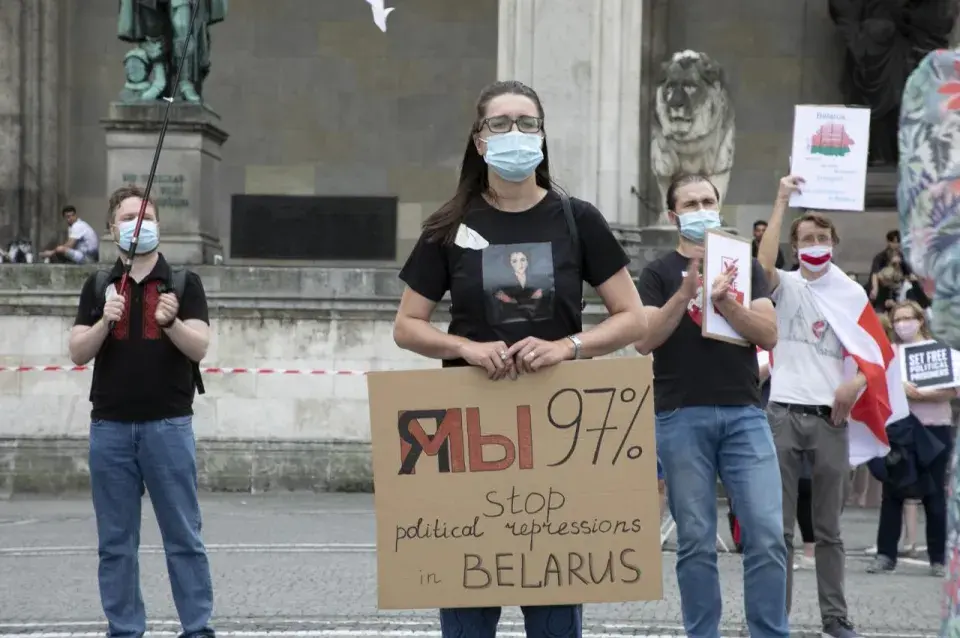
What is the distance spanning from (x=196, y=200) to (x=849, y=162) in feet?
31.7

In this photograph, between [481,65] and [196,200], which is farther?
[481,65]

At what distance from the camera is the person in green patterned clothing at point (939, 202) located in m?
3.92

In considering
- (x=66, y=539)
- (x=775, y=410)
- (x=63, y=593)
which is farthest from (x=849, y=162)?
(x=66, y=539)

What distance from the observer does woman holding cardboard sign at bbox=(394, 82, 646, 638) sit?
544cm

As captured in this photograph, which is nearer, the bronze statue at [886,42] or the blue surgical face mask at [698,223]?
the blue surgical face mask at [698,223]

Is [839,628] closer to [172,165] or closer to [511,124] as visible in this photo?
[511,124]

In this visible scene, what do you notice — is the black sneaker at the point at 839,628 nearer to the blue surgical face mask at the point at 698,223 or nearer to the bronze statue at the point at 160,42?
the blue surgical face mask at the point at 698,223

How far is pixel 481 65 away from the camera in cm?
2522

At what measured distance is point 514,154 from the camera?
5.49 metres

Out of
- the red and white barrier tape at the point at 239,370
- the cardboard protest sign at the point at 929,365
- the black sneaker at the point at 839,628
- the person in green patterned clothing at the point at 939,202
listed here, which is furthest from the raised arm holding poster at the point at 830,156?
the red and white barrier tape at the point at 239,370

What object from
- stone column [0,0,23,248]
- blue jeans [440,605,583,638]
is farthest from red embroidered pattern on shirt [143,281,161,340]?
stone column [0,0,23,248]

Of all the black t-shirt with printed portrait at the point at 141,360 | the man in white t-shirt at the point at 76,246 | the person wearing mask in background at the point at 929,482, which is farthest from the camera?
the man in white t-shirt at the point at 76,246

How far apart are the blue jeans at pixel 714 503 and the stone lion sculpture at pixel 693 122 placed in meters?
10.6

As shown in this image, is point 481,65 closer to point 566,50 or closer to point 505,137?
point 566,50
